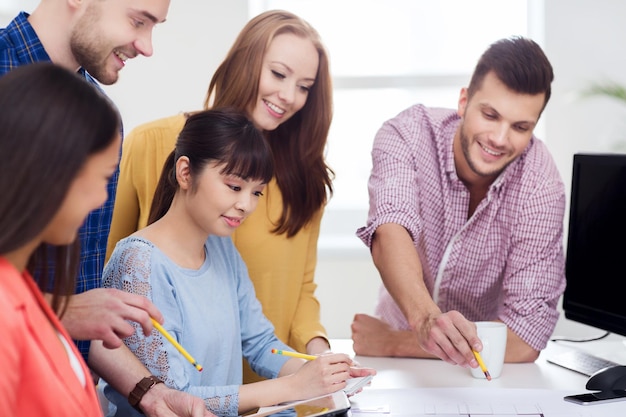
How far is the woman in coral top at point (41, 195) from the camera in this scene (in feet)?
2.58

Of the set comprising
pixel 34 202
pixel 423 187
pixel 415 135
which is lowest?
pixel 423 187

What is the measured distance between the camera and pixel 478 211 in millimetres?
1968

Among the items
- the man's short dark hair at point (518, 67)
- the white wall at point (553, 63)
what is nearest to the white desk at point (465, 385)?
the man's short dark hair at point (518, 67)

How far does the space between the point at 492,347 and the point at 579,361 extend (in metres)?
0.29

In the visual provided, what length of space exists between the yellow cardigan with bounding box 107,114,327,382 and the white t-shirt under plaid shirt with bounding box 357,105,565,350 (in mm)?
209

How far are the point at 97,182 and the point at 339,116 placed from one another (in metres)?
3.18

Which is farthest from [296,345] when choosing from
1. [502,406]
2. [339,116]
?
[339,116]

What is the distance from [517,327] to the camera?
183cm

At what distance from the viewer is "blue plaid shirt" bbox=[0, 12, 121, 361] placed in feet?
Result: 4.46

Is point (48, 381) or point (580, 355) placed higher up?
point (48, 381)

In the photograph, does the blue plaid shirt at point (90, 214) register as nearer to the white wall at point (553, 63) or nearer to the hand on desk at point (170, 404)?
the hand on desk at point (170, 404)

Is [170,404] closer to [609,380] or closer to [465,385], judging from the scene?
[465,385]

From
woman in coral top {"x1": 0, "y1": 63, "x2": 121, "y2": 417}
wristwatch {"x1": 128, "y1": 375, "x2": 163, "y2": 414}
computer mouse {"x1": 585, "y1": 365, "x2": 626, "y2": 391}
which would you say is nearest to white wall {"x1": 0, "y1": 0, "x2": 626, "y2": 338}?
computer mouse {"x1": 585, "y1": 365, "x2": 626, "y2": 391}

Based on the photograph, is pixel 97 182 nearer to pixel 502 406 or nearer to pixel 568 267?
pixel 502 406
